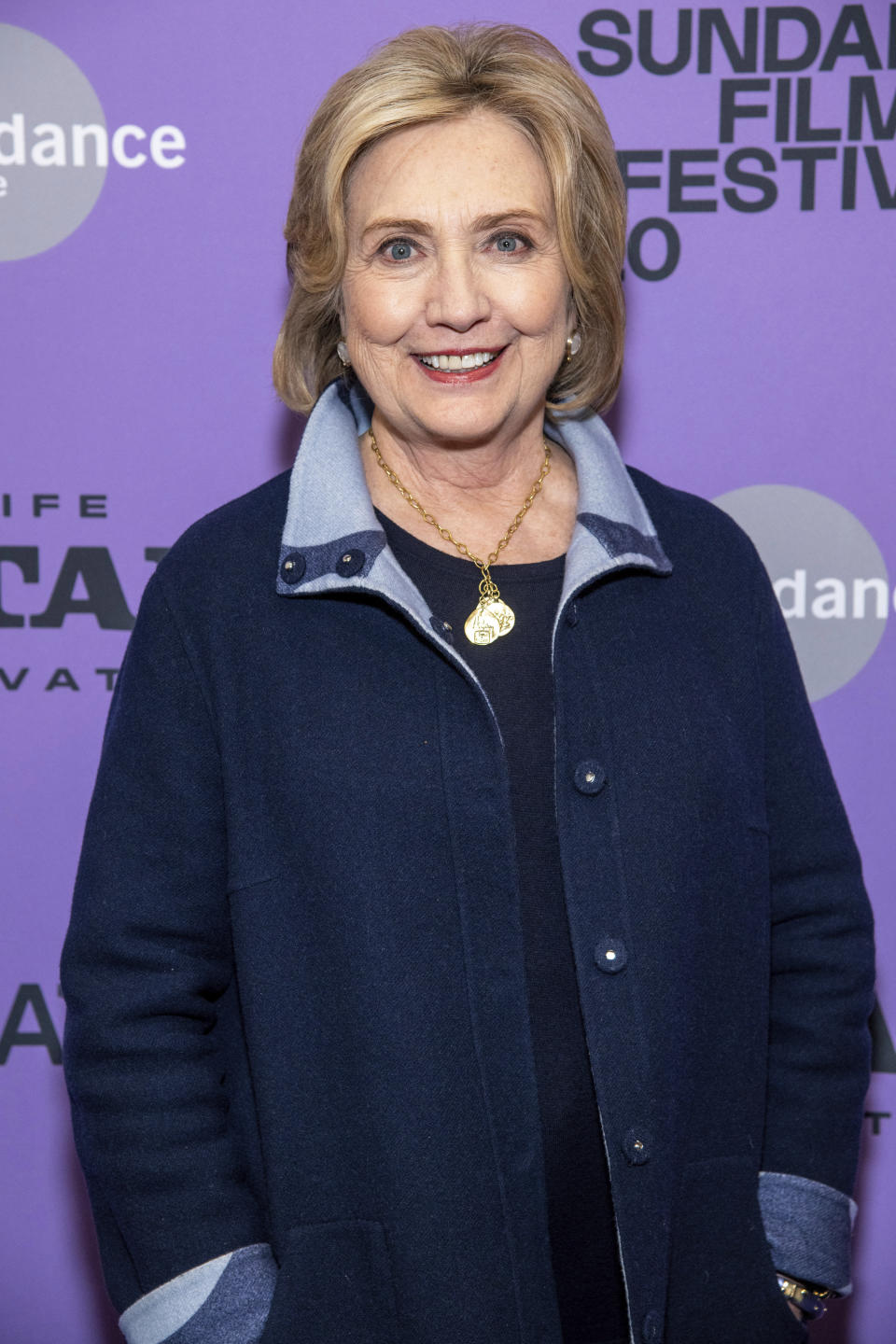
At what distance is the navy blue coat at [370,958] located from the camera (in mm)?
1304

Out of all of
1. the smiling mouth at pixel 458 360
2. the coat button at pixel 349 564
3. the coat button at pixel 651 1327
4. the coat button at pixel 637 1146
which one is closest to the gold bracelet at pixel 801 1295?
the coat button at pixel 651 1327

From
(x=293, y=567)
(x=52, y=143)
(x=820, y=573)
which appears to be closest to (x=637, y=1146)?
(x=293, y=567)

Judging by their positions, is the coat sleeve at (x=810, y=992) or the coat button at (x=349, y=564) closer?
the coat button at (x=349, y=564)

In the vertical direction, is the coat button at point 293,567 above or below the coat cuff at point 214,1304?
above

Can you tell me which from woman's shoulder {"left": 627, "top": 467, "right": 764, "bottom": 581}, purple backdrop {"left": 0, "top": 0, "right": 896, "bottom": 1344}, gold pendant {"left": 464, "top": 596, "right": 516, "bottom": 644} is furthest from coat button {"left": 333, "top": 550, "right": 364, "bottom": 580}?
purple backdrop {"left": 0, "top": 0, "right": 896, "bottom": 1344}

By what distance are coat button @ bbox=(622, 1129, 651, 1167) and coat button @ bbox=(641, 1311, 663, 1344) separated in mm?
154

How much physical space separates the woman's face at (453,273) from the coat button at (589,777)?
368mm

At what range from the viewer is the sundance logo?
1.81 metres

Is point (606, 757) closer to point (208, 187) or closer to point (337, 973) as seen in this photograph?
point (337, 973)

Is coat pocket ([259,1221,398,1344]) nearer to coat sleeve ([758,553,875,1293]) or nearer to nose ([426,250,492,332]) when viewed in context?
coat sleeve ([758,553,875,1293])

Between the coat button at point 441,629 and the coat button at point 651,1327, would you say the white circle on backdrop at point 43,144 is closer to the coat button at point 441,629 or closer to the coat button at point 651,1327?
the coat button at point 441,629

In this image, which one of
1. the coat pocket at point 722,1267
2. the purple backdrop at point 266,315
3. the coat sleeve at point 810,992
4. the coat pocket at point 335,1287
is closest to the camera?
the coat pocket at point 335,1287

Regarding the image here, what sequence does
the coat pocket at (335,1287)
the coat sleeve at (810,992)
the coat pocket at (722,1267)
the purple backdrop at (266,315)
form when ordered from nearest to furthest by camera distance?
1. the coat pocket at (335,1287)
2. the coat pocket at (722,1267)
3. the coat sleeve at (810,992)
4. the purple backdrop at (266,315)

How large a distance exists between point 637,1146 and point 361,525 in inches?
26.7
